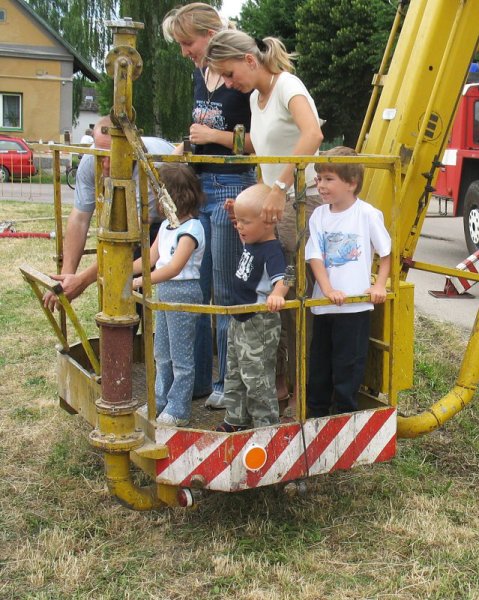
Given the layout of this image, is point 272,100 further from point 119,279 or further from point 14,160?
point 14,160

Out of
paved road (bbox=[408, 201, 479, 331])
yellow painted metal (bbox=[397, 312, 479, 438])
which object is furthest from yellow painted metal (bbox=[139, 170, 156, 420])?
paved road (bbox=[408, 201, 479, 331])

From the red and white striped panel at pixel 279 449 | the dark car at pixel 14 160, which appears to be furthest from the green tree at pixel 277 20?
the red and white striped panel at pixel 279 449

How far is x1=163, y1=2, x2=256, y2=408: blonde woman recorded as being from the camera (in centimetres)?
397

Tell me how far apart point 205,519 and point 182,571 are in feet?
1.54

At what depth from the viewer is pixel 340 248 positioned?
360 cm

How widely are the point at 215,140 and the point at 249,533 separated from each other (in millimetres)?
1699

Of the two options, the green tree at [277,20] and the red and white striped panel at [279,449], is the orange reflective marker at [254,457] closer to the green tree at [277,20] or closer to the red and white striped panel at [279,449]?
the red and white striped panel at [279,449]

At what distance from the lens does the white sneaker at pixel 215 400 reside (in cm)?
410

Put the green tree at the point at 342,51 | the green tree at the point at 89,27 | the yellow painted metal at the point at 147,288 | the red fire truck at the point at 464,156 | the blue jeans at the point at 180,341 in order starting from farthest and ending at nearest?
the green tree at the point at 89,27 → the green tree at the point at 342,51 → the red fire truck at the point at 464,156 → the blue jeans at the point at 180,341 → the yellow painted metal at the point at 147,288

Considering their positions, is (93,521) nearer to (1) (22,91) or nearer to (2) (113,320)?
(2) (113,320)

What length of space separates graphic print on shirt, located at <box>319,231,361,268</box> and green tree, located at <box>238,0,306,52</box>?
26537 millimetres

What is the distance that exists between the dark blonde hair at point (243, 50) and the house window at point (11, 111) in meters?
33.7

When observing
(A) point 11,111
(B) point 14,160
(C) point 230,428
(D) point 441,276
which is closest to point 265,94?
(C) point 230,428

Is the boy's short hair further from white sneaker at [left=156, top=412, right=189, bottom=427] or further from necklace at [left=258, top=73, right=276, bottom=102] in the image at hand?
white sneaker at [left=156, top=412, right=189, bottom=427]
